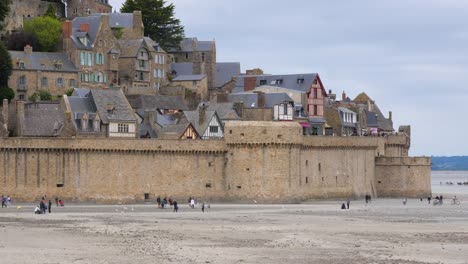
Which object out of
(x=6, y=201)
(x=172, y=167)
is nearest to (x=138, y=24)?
(x=172, y=167)

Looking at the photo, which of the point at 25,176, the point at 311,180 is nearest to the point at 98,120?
the point at 25,176

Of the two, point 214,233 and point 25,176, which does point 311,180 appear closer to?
point 25,176

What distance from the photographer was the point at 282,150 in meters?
72.3

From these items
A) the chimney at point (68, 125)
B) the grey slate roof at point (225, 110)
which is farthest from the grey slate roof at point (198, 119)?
the chimney at point (68, 125)

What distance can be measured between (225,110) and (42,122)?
16.0 meters

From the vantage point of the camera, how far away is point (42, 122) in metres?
73.2

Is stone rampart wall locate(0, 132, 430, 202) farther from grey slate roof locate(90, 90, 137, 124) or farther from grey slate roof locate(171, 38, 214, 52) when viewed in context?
grey slate roof locate(171, 38, 214, 52)

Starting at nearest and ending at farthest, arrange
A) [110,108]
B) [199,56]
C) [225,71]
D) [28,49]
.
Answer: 1. [110,108]
2. [28,49]
3. [199,56]
4. [225,71]

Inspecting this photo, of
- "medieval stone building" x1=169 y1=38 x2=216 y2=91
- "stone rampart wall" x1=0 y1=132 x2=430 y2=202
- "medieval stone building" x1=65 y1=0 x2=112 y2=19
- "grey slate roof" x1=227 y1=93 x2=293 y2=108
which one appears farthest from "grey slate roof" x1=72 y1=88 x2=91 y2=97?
"medieval stone building" x1=65 y1=0 x2=112 y2=19

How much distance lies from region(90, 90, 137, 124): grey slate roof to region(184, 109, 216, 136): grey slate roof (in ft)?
16.8

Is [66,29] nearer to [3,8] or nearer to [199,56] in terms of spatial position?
[3,8]

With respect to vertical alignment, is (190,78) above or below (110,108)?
above

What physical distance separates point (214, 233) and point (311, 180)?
2728cm

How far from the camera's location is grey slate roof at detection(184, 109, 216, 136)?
79812 millimetres
